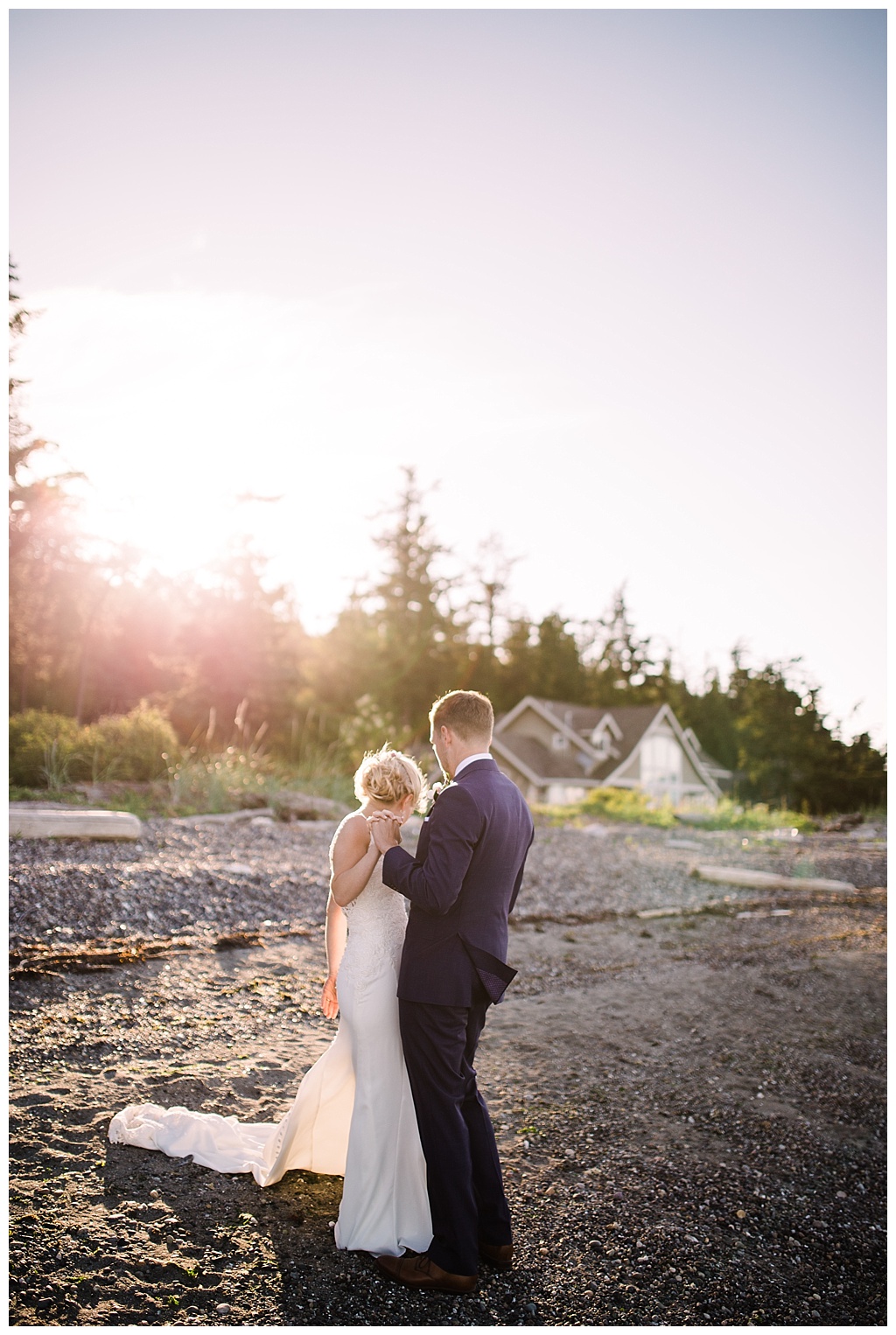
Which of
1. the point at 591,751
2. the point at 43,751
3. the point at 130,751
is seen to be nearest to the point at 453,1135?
the point at 43,751

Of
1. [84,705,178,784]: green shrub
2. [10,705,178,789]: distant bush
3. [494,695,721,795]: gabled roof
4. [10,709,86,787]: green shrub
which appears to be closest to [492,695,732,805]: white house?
[494,695,721,795]: gabled roof

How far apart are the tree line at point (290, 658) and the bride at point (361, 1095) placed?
1101cm

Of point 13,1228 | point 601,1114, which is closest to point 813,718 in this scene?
point 601,1114

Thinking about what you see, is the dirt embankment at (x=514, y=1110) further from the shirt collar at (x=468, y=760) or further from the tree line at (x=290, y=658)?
the tree line at (x=290, y=658)

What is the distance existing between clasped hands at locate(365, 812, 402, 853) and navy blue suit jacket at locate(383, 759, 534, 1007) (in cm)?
7

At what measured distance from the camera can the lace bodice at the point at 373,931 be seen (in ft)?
12.0

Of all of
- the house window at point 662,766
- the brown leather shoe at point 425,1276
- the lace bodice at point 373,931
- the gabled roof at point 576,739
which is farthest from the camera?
the house window at point 662,766

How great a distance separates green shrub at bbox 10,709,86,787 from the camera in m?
13.6

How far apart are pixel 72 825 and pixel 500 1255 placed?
8.30m

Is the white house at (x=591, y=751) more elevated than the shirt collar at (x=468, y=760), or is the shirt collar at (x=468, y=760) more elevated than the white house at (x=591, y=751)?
the shirt collar at (x=468, y=760)

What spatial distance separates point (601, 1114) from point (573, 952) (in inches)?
159

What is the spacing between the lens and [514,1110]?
16.8 feet

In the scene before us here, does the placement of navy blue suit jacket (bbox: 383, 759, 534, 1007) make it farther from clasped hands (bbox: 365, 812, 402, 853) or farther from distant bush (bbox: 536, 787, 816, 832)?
distant bush (bbox: 536, 787, 816, 832)

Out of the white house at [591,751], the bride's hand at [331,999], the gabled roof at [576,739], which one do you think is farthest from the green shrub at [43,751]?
the white house at [591,751]
